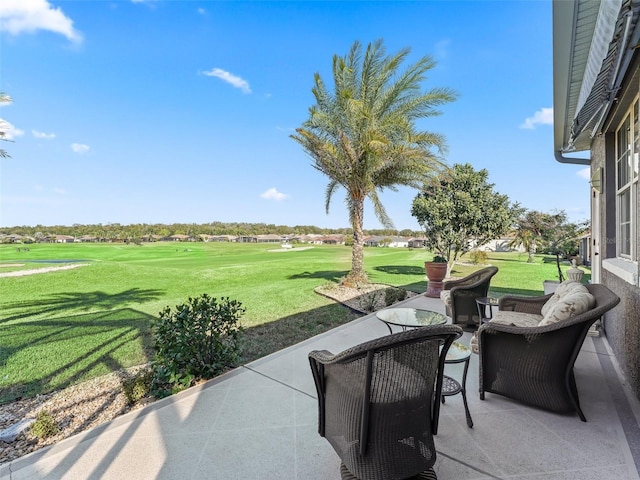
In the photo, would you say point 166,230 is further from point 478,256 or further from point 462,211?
point 462,211

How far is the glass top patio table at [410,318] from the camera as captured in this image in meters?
3.76

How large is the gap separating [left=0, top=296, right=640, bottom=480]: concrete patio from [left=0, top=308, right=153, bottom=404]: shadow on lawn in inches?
87.5

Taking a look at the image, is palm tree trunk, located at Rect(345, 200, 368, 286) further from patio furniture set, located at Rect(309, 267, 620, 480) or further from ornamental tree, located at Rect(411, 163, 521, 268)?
patio furniture set, located at Rect(309, 267, 620, 480)

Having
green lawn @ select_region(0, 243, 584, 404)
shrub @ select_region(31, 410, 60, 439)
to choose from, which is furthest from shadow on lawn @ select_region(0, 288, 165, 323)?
shrub @ select_region(31, 410, 60, 439)

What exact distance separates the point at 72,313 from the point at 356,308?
314 inches

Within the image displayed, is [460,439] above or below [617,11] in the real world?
below

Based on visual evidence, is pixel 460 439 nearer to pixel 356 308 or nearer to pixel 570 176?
pixel 356 308

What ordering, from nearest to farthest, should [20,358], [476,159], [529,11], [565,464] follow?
[565,464] < [20,358] < [529,11] < [476,159]

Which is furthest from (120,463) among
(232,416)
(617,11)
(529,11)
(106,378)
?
(529,11)

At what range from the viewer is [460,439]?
2.34 metres

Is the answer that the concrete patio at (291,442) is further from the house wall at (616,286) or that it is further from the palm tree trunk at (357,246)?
the palm tree trunk at (357,246)

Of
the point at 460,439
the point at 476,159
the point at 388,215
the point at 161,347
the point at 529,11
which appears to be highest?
the point at 529,11

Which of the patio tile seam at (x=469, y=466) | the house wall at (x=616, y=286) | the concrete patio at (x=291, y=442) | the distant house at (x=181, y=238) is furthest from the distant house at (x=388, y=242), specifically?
the patio tile seam at (x=469, y=466)

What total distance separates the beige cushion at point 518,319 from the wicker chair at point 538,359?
69 cm
